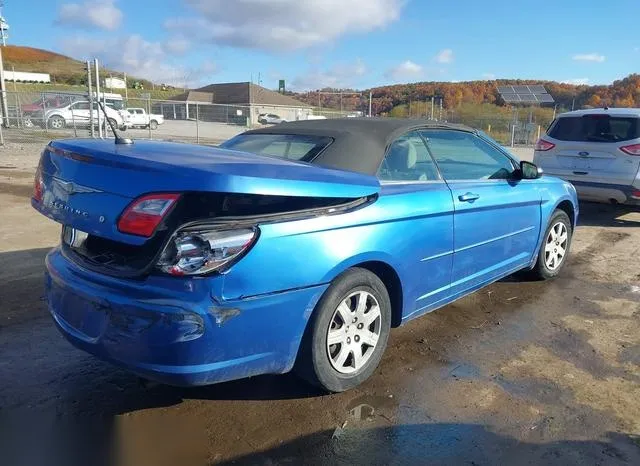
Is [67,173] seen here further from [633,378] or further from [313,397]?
[633,378]

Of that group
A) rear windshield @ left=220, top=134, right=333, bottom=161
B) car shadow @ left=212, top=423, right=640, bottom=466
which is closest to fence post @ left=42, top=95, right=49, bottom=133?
rear windshield @ left=220, top=134, right=333, bottom=161

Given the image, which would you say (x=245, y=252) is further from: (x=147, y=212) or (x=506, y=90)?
(x=506, y=90)

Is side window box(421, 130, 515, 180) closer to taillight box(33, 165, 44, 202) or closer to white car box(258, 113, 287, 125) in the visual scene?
taillight box(33, 165, 44, 202)

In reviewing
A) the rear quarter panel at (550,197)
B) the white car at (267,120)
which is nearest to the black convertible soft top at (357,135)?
the rear quarter panel at (550,197)

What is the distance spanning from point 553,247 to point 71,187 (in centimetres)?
452

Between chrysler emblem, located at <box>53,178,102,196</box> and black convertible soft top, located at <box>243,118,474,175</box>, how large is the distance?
1.42 m

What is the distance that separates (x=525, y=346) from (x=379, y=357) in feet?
4.14

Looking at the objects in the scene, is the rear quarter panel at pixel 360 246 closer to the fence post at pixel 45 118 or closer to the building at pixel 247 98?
the fence post at pixel 45 118

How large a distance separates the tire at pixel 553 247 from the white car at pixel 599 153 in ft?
9.01

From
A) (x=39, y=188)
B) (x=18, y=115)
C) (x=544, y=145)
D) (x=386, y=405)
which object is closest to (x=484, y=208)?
(x=386, y=405)

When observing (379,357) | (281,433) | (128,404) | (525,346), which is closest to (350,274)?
(379,357)

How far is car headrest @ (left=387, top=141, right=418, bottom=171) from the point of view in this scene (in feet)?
11.8

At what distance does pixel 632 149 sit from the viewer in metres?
7.68

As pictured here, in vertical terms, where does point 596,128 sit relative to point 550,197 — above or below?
above
